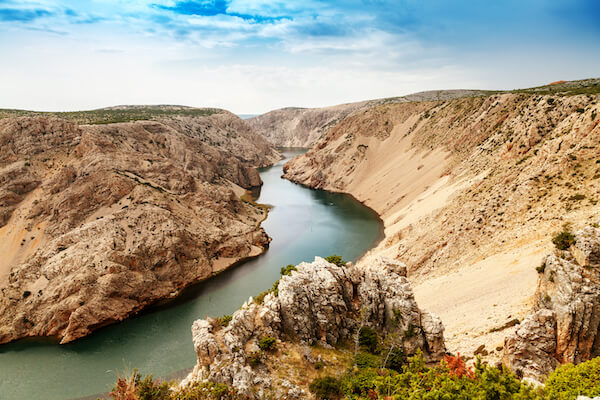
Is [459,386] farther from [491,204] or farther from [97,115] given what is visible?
[97,115]

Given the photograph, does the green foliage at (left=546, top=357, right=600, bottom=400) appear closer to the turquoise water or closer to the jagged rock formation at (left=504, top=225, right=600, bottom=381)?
the jagged rock formation at (left=504, top=225, right=600, bottom=381)

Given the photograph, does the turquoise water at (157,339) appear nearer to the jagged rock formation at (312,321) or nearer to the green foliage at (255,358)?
the jagged rock formation at (312,321)

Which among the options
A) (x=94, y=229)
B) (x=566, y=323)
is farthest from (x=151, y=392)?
(x=94, y=229)

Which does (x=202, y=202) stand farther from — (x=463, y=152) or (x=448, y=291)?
(x=463, y=152)

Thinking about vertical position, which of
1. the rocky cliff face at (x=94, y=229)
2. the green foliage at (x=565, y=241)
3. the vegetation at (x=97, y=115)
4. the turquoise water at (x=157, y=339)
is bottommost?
the turquoise water at (x=157, y=339)

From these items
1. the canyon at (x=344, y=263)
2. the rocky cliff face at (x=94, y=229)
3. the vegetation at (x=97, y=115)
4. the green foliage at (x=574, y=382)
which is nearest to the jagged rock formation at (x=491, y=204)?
the canyon at (x=344, y=263)

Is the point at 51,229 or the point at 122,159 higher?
the point at 122,159

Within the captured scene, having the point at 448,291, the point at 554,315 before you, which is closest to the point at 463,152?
the point at 448,291
